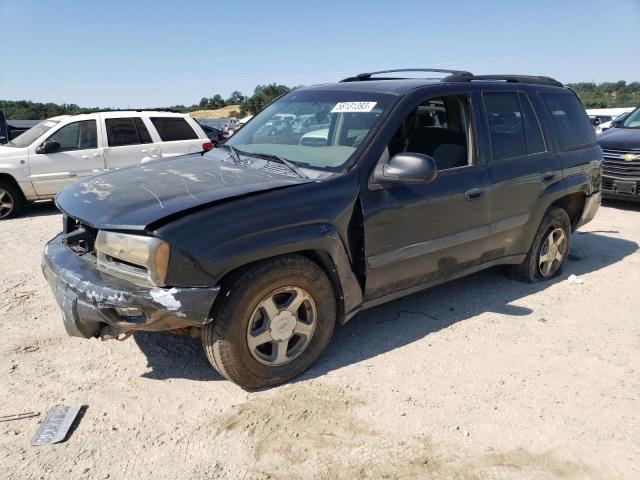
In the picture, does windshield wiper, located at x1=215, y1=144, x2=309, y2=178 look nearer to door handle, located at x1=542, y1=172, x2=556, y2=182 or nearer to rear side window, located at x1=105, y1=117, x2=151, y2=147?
door handle, located at x1=542, y1=172, x2=556, y2=182

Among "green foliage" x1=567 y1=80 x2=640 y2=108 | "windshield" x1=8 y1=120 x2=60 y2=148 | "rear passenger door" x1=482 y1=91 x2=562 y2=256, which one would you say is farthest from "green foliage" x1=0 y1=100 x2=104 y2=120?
"green foliage" x1=567 y1=80 x2=640 y2=108

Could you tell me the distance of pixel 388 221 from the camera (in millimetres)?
3488

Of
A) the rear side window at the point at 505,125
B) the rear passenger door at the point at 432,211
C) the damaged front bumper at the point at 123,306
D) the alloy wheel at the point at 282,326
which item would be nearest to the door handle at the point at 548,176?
the rear side window at the point at 505,125

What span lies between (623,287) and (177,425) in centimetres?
433

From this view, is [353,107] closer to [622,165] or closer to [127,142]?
[127,142]

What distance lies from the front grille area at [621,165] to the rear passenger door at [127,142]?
24.7 feet

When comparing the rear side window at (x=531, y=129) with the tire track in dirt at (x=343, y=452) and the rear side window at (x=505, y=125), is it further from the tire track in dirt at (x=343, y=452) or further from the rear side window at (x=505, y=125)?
the tire track in dirt at (x=343, y=452)

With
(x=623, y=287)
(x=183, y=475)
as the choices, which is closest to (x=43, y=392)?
(x=183, y=475)

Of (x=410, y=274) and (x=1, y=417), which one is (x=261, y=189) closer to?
(x=410, y=274)

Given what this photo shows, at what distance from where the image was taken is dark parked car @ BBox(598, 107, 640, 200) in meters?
8.43

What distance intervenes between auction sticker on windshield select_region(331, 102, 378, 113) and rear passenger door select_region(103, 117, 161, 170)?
5609mm

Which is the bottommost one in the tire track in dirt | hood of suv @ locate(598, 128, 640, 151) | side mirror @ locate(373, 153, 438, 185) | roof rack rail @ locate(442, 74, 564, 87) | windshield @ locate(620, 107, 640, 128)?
the tire track in dirt

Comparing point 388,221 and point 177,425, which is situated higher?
point 388,221

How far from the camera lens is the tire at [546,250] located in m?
4.92
